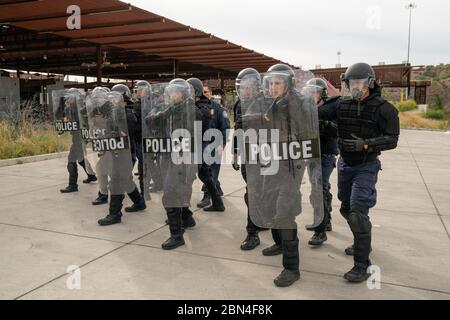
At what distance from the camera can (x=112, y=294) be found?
9.87ft

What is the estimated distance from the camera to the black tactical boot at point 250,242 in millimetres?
4062

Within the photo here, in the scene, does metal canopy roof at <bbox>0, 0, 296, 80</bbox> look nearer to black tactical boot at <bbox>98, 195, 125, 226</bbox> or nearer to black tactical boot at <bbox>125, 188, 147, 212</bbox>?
black tactical boot at <bbox>125, 188, 147, 212</bbox>

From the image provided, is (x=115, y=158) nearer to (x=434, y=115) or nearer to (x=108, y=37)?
(x=108, y=37)

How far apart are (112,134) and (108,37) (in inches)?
276

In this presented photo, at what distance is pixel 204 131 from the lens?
5348 millimetres

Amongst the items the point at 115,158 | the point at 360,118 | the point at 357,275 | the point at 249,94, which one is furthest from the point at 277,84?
the point at 115,158

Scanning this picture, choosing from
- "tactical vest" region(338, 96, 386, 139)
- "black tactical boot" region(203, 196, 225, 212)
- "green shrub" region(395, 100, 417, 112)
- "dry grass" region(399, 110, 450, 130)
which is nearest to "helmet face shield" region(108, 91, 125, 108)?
"black tactical boot" region(203, 196, 225, 212)

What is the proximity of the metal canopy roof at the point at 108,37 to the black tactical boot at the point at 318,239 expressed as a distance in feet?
20.1

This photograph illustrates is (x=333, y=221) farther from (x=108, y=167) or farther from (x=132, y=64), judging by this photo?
(x=132, y=64)

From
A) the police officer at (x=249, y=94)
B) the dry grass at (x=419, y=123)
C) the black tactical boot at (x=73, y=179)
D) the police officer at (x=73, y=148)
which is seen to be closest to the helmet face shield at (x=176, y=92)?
the police officer at (x=249, y=94)

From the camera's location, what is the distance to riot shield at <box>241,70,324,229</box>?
3162 mm

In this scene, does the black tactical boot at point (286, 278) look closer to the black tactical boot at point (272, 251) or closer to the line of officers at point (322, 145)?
the line of officers at point (322, 145)

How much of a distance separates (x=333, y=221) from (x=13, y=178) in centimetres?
596
